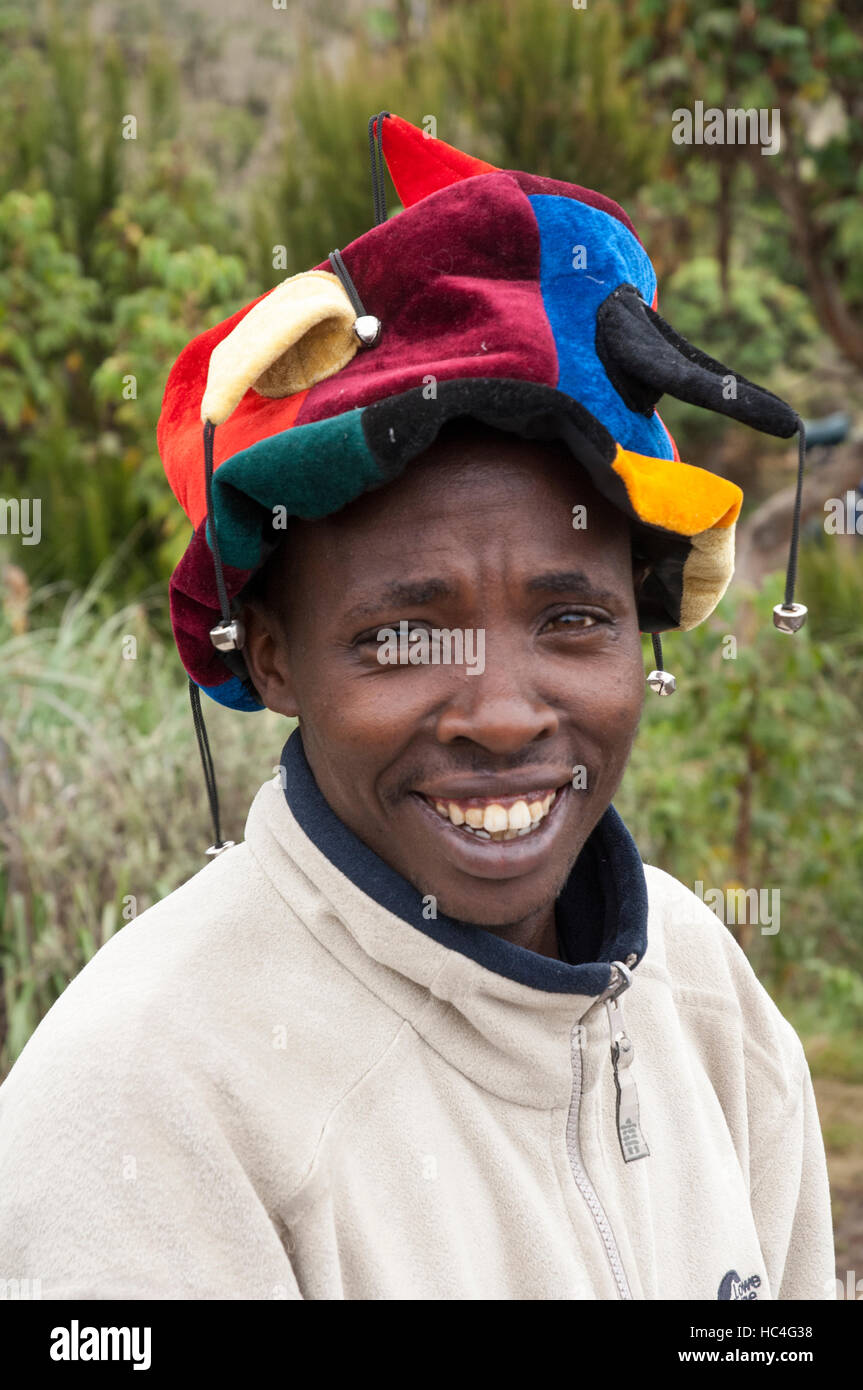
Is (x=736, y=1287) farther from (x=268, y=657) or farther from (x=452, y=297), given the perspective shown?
(x=452, y=297)

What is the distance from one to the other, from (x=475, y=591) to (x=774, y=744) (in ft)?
9.28

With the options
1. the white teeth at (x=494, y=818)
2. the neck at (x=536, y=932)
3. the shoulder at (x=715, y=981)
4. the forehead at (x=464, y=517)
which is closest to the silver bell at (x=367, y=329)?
the forehead at (x=464, y=517)

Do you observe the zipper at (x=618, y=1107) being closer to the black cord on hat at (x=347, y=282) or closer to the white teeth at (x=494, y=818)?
the white teeth at (x=494, y=818)

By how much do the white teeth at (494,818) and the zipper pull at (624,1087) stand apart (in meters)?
0.23

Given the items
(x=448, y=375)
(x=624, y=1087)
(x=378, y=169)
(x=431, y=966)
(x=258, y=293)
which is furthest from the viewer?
(x=258, y=293)

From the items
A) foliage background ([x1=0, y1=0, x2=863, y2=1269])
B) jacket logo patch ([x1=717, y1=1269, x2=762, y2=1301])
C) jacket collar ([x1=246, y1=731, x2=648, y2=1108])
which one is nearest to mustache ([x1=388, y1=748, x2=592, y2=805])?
jacket collar ([x1=246, y1=731, x2=648, y2=1108])

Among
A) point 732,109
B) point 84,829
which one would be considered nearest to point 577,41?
point 732,109

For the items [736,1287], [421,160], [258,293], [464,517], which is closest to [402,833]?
[464,517]

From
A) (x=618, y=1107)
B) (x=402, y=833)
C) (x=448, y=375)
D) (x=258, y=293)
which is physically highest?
(x=258, y=293)

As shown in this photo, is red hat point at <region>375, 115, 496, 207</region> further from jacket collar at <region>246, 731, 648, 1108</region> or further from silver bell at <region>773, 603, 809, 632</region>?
jacket collar at <region>246, 731, 648, 1108</region>

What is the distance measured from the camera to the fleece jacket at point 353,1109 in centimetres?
125

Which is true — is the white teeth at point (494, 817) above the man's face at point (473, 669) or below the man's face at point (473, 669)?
below

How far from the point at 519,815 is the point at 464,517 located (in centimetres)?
29

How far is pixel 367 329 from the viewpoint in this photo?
4.56ft
